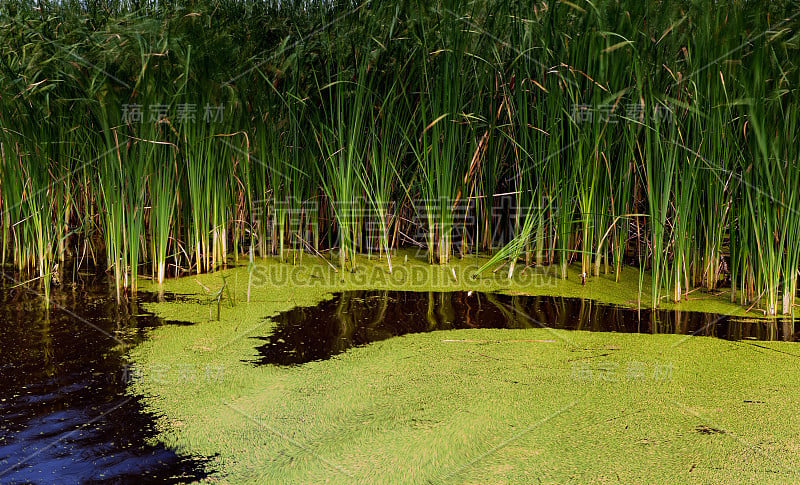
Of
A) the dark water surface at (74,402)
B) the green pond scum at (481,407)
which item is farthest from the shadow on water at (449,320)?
the dark water surface at (74,402)

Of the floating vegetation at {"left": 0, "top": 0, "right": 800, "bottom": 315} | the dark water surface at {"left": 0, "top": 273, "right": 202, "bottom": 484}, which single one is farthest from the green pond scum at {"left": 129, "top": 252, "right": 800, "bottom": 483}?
the floating vegetation at {"left": 0, "top": 0, "right": 800, "bottom": 315}

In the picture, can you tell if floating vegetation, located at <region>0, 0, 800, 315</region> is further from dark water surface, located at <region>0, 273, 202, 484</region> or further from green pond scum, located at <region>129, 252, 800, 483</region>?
green pond scum, located at <region>129, 252, 800, 483</region>

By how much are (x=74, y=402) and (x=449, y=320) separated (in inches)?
54.3

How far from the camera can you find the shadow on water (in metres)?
2.65

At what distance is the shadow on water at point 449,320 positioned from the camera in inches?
104

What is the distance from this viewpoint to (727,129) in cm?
278

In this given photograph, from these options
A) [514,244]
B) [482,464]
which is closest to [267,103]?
[514,244]

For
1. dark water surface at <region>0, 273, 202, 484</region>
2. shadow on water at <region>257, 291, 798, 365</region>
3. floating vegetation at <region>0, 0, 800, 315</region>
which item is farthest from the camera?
floating vegetation at <region>0, 0, 800, 315</region>

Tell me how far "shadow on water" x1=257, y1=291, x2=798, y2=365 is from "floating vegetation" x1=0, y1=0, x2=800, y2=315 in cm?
19

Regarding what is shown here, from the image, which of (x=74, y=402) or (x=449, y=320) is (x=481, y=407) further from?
(x=74, y=402)

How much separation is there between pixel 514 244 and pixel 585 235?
31 centimetres

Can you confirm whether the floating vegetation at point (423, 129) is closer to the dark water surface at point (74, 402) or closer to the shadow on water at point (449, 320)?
the shadow on water at point (449, 320)

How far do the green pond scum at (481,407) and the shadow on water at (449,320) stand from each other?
9 cm

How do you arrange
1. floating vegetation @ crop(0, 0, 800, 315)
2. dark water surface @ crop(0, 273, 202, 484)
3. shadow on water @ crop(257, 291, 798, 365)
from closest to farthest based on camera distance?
dark water surface @ crop(0, 273, 202, 484)
shadow on water @ crop(257, 291, 798, 365)
floating vegetation @ crop(0, 0, 800, 315)
